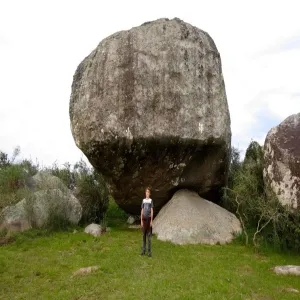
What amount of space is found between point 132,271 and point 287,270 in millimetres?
4983

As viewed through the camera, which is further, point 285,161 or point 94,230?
point 94,230

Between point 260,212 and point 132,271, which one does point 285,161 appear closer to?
point 260,212

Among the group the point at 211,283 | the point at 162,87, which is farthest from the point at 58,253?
the point at 162,87

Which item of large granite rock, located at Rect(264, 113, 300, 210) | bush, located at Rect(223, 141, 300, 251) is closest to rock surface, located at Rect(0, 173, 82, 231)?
bush, located at Rect(223, 141, 300, 251)

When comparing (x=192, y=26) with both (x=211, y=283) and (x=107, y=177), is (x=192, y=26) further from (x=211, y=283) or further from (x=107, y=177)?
(x=211, y=283)

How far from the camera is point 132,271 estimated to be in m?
13.1

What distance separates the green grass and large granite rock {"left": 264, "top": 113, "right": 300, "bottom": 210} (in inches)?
92.2

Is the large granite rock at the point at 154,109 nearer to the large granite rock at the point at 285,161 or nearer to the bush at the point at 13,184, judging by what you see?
the large granite rock at the point at 285,161

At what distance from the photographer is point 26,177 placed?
78.7ft

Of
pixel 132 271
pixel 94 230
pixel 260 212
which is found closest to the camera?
pixel 132 271

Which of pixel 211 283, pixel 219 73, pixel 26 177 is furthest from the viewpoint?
pixel 26 177

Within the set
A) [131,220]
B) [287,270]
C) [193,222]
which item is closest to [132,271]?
[287,270]

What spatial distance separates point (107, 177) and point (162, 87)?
4974 millimetres

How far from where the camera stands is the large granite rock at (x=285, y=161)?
15.3m
